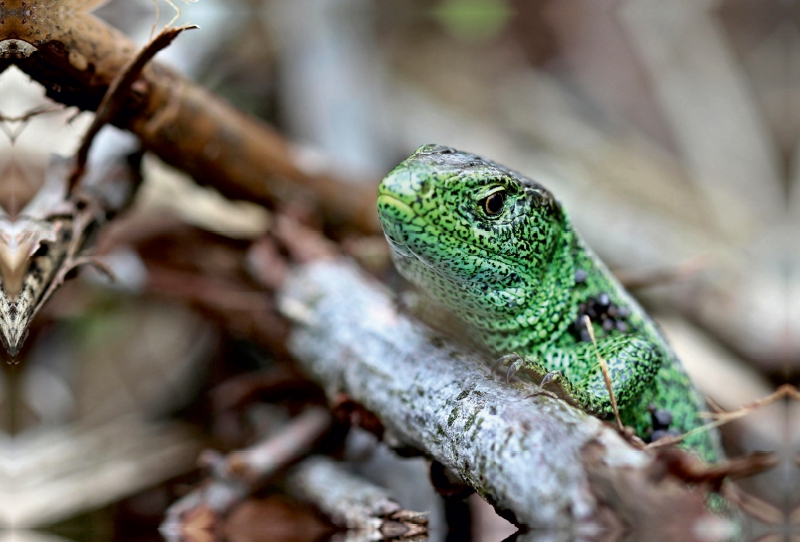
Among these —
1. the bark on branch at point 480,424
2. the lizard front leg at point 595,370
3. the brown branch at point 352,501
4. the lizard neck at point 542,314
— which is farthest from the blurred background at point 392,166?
the lizard neck at point 542,314

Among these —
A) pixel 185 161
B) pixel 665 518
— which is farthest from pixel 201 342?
pixel 665 518

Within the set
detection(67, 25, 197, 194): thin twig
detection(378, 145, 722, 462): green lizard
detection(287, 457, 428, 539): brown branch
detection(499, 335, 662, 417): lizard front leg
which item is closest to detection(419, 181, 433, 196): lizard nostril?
detection(378, 145, 722, 462): green lizard

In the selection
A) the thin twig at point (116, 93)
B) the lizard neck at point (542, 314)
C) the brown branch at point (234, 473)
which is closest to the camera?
the thin twig at point (116, 93)

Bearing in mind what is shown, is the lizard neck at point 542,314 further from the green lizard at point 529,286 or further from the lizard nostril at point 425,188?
the lizard nostril at point 425,188

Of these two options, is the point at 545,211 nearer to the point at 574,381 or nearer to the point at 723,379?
the point at 574,381

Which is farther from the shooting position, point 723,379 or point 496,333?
point 723,379

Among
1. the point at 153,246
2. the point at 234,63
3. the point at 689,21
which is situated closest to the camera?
the point at 153,246
